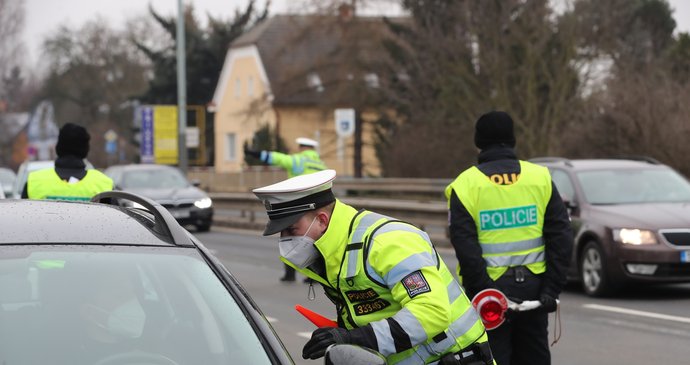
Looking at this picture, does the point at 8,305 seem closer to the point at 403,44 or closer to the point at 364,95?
the point at 403,44

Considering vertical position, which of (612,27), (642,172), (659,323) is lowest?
(659,323)

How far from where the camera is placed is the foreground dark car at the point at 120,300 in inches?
162

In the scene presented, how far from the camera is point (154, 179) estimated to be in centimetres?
2681

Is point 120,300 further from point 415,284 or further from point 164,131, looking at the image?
point 164,131

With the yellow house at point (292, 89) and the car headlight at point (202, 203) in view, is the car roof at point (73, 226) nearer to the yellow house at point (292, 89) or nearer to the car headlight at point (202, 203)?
the car headlight at point (202, 203)

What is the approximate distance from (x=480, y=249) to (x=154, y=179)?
2084 cm

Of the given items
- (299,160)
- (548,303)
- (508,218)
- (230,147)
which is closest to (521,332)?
(548,303)

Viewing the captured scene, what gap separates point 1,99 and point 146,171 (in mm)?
69441

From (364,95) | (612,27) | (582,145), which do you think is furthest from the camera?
(364,95)

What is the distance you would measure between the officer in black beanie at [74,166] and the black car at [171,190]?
1602 cm

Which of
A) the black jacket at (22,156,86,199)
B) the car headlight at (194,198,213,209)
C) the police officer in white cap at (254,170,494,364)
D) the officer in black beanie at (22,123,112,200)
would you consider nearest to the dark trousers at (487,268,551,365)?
the police officer in white cap at (254,170,494,364)

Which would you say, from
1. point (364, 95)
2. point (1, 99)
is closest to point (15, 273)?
point (364, 95)

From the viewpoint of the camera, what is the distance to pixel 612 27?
34.8 m

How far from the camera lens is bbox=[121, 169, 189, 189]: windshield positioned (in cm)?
2641
